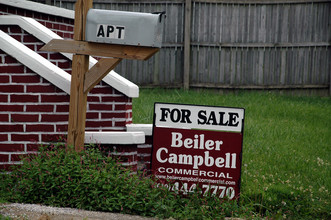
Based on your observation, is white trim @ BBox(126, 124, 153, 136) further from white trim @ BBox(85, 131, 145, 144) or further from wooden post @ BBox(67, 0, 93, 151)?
wooden post @ BBox(67, 0, 93, 151)

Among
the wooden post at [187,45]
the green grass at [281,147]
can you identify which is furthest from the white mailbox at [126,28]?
the wooden post at [187,45]

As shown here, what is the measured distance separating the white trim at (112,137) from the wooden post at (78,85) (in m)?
0.19

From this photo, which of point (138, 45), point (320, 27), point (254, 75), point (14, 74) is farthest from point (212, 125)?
point (320, 27)

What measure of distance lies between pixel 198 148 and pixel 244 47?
6344 mm

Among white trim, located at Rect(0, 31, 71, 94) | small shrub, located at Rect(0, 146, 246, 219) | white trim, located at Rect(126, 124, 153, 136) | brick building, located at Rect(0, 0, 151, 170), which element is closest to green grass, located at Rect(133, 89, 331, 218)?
small shrub, located at Rect(0, 146, 246, 219)

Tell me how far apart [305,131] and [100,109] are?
3729 mm

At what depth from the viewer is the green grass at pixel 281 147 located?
4863 mm

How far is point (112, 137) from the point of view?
4.68m

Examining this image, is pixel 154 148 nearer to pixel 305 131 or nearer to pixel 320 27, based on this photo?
pixel 305 131

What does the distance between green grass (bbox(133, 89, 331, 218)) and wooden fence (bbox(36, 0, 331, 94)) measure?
0.49m

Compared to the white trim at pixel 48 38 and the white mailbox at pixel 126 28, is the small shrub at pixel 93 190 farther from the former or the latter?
the white mailbox at pixel 126 28

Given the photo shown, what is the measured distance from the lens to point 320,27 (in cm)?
1069

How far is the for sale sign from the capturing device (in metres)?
4.66

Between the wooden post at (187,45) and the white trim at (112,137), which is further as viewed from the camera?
the wooden post at (187,45)
